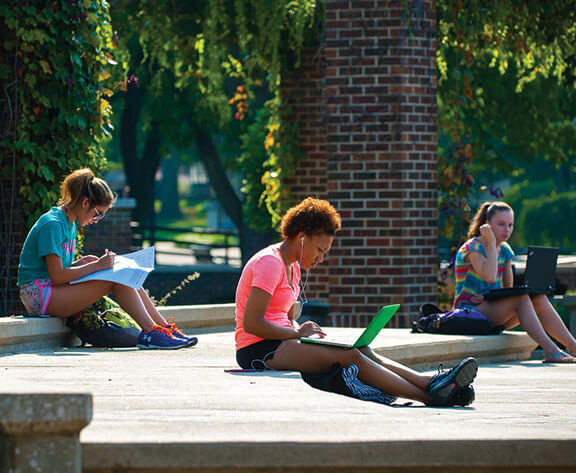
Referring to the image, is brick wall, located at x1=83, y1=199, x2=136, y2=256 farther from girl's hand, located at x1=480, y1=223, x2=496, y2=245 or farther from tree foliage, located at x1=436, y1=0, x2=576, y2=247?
girl's hand, located at x1=480, y1=223, x2=496, y2=245

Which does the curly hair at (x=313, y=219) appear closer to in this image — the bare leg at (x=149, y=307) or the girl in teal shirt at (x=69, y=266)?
the girl in teal shirt at (x=69, y=266)

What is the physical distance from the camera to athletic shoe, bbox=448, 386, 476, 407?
5.73 m

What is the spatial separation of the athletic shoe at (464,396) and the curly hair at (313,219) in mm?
1135

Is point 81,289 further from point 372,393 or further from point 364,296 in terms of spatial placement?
point 364,296

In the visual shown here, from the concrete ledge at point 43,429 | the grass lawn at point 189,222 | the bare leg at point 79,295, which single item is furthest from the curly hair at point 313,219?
the grass lawn at point 189,222

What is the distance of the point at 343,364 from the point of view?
19.3 ft

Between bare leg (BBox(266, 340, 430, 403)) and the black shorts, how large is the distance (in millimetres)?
60

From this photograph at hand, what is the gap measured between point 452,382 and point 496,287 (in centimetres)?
322

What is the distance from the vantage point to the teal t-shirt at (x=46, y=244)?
725 centimetres

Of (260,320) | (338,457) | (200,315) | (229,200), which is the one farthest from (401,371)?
(229,200)

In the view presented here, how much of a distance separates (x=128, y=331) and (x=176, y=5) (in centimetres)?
634

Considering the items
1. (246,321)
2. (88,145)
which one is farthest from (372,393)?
(88,145)

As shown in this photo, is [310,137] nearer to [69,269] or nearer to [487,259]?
[487,259]

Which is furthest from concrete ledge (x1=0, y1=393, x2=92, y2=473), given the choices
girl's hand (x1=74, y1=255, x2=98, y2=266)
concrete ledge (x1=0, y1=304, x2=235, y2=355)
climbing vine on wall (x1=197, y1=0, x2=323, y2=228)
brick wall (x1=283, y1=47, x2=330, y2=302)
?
brick wall (x1=283, y1=47, x2=330, y2=302)
